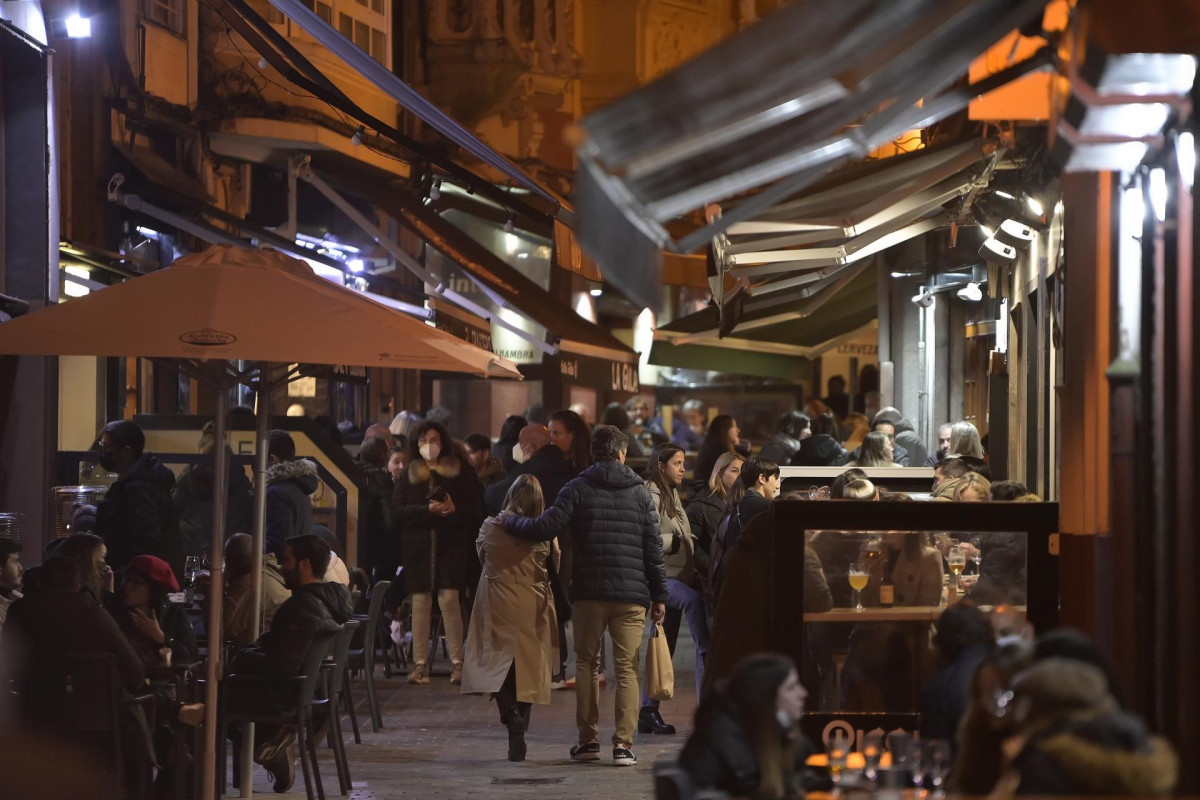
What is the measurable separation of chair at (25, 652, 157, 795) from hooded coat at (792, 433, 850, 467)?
9.43m

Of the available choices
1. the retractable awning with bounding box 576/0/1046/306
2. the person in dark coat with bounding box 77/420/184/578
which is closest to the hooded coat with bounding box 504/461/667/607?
the person in dark coat with bounding box 77/420/184/578

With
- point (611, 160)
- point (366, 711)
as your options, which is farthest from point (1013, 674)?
point (366, 711)

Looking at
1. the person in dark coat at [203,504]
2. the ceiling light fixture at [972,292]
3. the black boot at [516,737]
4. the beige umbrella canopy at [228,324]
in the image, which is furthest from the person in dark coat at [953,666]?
the ceiling light fixture at [972,292]

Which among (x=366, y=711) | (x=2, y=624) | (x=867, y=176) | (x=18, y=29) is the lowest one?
(x=366, y=711)

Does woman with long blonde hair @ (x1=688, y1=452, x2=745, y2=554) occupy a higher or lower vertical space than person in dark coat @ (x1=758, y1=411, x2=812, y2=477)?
lower

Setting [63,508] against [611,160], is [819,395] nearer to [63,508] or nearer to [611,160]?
[63,508]

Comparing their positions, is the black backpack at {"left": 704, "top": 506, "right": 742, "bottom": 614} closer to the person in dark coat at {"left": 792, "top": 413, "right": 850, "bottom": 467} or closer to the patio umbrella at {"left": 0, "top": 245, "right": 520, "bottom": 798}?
the patio umbrella at {"left": 0, "top": 245, "right": 520, "bottom": 798}

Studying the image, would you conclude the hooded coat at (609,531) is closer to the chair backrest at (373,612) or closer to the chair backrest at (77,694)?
the chair backrest at (373,612)

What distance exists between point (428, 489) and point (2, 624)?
→ 641 centimetres

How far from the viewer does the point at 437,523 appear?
15.5m

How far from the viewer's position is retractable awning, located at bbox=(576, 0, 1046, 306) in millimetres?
4586

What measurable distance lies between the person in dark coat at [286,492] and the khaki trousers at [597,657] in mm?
2784

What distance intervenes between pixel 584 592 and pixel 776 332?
38.4 feet

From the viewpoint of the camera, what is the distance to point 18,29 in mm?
13625
